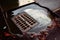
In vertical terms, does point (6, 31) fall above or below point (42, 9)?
below

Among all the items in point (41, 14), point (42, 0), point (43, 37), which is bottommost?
point (43, 37)

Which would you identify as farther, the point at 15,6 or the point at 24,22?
the point at 15,6

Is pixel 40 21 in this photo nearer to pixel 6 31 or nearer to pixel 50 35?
pixel 50 35

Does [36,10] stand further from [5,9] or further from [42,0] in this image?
[5,9]

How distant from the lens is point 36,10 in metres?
1.18

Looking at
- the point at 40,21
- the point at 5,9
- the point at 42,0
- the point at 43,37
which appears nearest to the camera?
the point at 43,37

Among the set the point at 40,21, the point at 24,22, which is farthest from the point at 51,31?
the point at 24,22

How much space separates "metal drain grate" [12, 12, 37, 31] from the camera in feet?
3.34

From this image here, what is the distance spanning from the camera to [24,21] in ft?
3.50

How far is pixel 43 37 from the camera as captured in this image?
0.91 m

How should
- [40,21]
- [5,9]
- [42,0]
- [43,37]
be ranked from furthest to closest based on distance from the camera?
[42,0] < [5,9] < [40,21] < [43,37]

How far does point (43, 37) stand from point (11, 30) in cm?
28

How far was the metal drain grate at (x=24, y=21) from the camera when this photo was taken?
1.02 metres

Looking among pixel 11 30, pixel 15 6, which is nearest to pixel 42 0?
pixel 15 6
